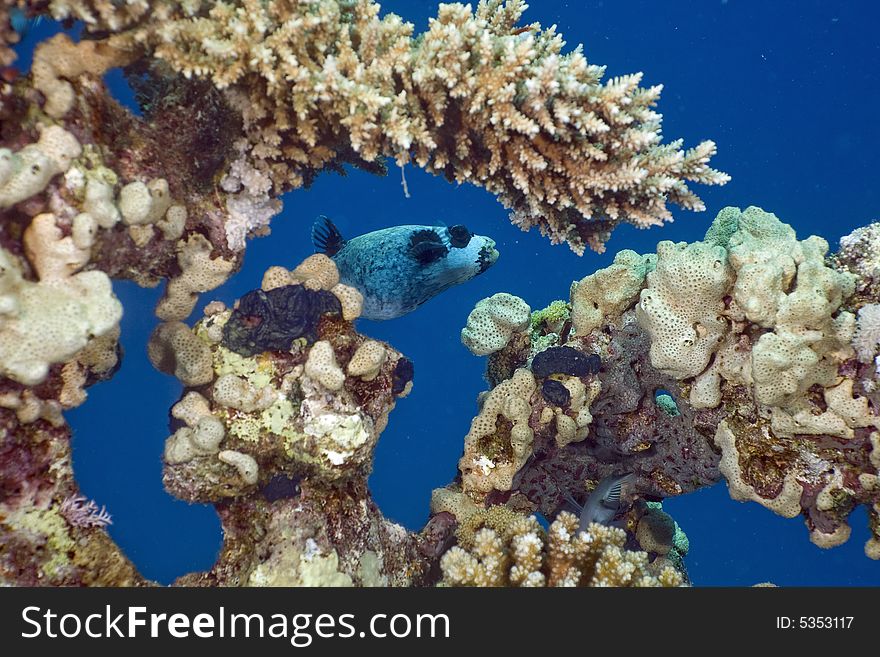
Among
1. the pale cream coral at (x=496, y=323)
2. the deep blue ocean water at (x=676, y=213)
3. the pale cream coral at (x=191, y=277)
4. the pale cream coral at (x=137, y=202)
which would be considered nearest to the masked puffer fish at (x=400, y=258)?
the pale cream coral at (x=496, y=323)

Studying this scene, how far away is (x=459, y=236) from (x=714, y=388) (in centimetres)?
244

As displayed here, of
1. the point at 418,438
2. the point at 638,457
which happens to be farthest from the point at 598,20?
the point at 638,457

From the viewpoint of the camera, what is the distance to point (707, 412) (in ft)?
13.8

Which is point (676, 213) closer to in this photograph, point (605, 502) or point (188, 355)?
point (605, 502)

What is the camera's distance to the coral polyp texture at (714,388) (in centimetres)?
349

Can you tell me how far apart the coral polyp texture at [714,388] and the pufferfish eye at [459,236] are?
0.99 m

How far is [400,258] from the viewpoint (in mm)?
5000

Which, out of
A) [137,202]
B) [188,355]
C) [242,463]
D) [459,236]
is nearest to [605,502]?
[459,236]

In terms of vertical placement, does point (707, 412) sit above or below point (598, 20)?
below

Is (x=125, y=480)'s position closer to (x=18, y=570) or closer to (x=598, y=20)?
(x=18, y=570)

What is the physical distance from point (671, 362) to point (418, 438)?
38578 mm

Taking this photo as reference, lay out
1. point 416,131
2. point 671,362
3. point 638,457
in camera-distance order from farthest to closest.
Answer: point 638,457 < point 671,362 < point 416,131

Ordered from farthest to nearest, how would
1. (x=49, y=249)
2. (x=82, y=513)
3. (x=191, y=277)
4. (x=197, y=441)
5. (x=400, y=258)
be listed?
(x=400, y=258)
(x=191, y=277)
(x=197, y=441)
(x=82, y=513)
(x=49, y=249)

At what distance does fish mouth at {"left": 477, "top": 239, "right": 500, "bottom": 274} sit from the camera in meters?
5.34
